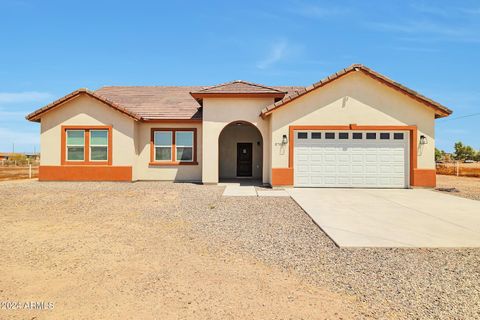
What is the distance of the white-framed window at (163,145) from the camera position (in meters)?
16.8

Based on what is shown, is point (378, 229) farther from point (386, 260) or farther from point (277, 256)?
point (277, 256)

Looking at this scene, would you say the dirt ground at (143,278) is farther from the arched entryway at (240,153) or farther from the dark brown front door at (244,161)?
the dark brown front door at (244,161)

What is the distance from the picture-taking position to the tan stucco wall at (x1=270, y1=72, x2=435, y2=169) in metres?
13.8

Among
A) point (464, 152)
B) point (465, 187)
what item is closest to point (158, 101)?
point (465, 187)

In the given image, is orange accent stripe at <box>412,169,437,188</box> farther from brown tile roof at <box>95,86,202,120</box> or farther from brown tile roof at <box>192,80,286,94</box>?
brown tile roof at <box>95,86,202,120</box>

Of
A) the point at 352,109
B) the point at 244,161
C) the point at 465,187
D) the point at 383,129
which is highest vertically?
the point at 352,109

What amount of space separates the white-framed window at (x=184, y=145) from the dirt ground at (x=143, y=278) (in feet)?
32.4

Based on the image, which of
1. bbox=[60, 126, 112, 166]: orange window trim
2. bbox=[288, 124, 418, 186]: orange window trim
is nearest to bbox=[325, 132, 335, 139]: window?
bbox=[288, 124, 418, 186]: orange window trim

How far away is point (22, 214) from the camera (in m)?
8.16

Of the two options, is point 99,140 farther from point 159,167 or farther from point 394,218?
point 394,218

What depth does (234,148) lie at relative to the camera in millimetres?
19375

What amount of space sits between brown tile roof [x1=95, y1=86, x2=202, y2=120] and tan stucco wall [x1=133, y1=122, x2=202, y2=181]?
50 centimetres

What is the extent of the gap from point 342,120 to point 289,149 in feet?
9.51

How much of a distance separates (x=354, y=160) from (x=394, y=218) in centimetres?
653
